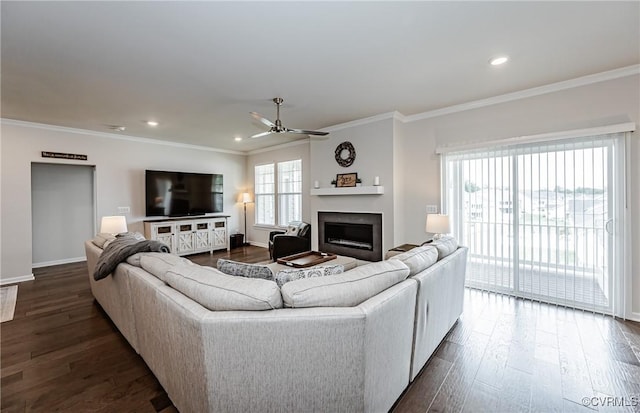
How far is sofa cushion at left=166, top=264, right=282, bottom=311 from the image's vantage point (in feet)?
4.41

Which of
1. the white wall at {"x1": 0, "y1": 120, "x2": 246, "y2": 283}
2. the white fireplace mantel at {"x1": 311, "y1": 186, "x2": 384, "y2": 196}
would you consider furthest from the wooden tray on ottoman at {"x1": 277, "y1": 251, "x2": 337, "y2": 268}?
the white wall at {"x1": 0, "y1": 120, "x2": 246, "y2": 283}

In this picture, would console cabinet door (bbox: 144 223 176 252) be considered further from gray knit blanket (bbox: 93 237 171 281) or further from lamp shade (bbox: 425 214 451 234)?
lamp shade (bbox: 425 214 451 234)

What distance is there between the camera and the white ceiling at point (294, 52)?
1933mm

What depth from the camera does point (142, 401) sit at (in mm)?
1774

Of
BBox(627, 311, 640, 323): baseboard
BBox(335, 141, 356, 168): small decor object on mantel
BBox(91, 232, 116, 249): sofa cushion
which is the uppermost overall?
BBox(335, 141, 356, 168): small decor object on mantel

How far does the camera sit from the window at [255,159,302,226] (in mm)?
6508

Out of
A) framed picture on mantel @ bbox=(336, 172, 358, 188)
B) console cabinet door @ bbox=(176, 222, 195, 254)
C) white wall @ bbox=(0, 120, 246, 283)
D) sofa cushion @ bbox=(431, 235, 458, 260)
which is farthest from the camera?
console cabinet door @ bbox=(176, 222, 195, 254)

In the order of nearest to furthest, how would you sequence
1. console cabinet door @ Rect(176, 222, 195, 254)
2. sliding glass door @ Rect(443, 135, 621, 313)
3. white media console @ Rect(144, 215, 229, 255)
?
sliding glass door @ Rect(443, 135, 621, 313), white media console @ Rect(144, 215, 229, 255), console cabinet door @ Rect(176, 222, 195, 254)

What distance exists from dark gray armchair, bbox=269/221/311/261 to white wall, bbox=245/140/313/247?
0.64 meters

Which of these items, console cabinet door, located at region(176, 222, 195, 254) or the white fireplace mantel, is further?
console cabinet door, located at region(176, 222, 195, 254)

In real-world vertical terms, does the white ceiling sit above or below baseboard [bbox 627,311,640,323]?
above

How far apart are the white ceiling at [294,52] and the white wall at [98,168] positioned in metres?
0.78

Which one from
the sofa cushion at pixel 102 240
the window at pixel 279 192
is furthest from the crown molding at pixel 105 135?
the sofa cushion at pixel 102 240

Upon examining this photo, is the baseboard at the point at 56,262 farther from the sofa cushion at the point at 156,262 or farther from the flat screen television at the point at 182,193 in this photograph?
the sofa cushion at the point at 156,262
